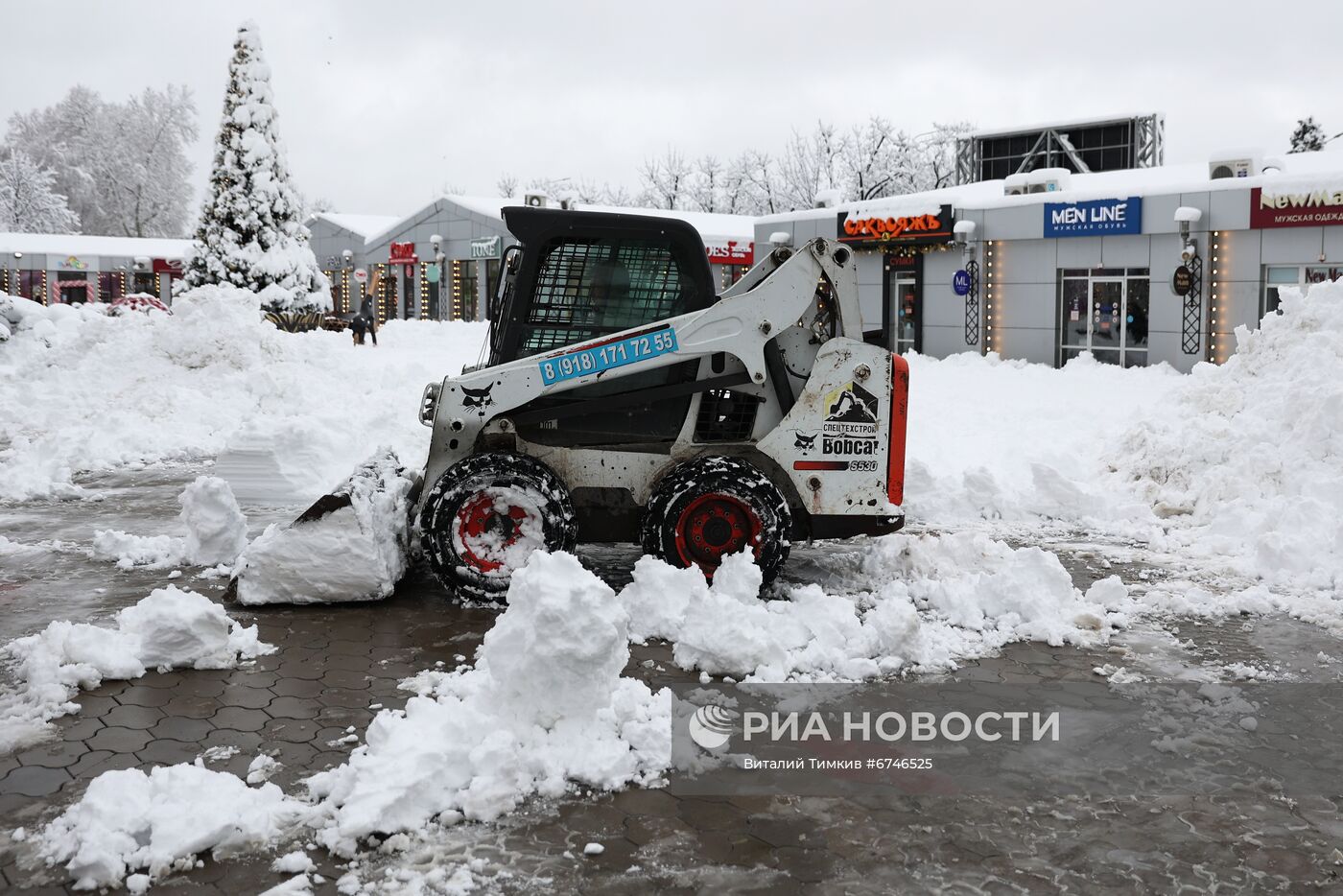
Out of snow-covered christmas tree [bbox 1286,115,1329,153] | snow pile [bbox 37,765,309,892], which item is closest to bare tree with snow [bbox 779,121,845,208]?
snow-covered christmas tree [bbox 1286,115,1329,153]

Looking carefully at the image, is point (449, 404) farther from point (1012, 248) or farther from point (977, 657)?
point (1012, 248)

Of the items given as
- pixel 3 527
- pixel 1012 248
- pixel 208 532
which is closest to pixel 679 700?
pixel 208 532

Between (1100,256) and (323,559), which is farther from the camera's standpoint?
(1100,256)

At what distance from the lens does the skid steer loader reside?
7684mm

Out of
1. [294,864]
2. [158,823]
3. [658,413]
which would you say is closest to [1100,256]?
[658,413]

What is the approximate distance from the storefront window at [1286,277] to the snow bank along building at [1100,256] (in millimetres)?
23

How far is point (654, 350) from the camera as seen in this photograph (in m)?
7.70

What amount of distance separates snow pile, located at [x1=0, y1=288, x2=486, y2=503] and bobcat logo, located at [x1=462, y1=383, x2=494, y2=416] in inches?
170

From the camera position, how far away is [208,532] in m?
8.55

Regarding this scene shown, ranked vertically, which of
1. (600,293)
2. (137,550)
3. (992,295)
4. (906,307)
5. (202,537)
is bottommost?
(137,550)

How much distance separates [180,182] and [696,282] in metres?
77.7

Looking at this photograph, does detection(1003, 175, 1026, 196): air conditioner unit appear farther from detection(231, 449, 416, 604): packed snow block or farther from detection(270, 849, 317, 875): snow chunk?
detection(270, 849, 317, 875): snow chunk

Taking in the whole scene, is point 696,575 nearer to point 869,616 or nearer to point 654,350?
point 869,616

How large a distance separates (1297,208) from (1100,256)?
375cm
